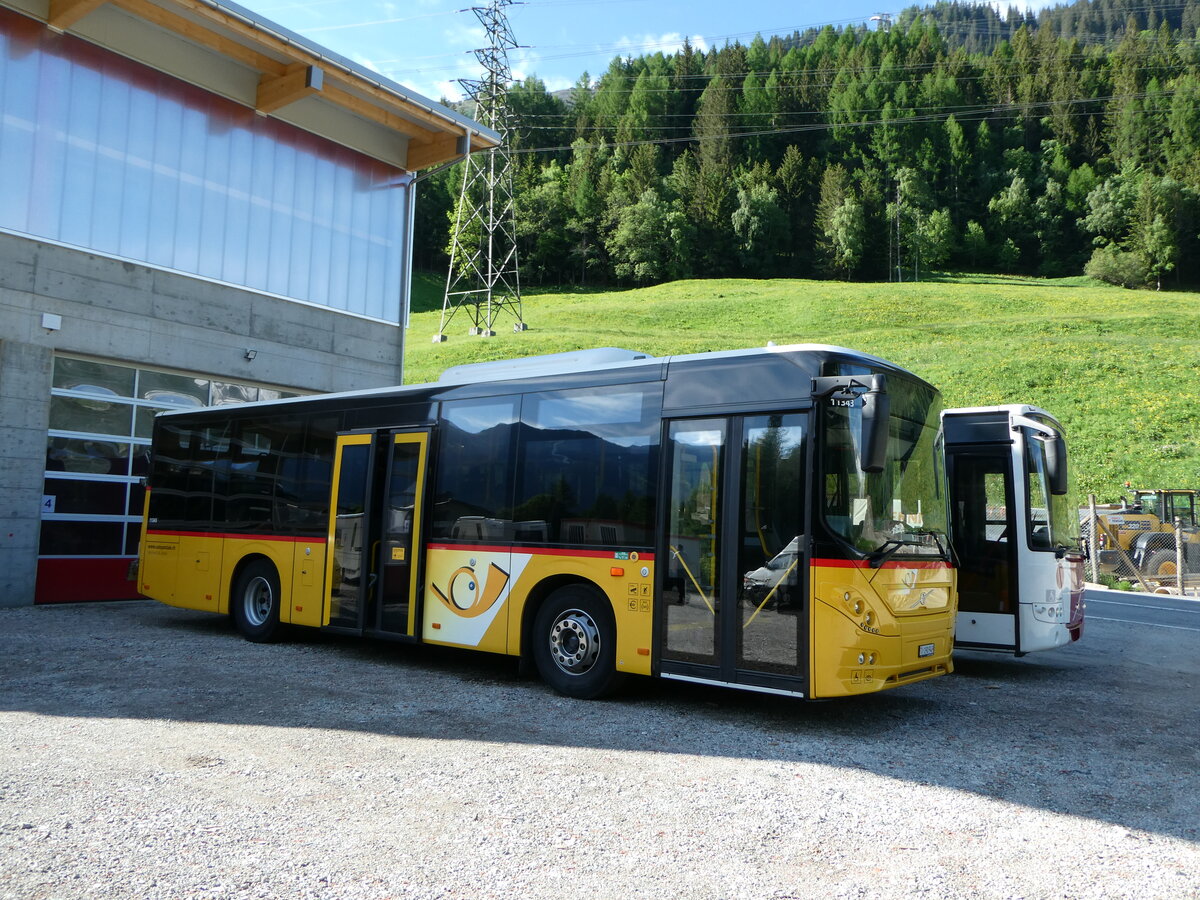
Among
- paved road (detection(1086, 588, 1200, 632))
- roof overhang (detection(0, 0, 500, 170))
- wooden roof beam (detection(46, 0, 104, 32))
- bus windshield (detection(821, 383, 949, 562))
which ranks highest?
roof overhang (detection(0, 0, 500, 170))

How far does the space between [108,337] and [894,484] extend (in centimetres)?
1267

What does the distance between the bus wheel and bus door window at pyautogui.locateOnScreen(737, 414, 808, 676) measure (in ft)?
21.1

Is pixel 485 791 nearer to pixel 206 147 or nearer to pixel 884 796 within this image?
pixel 884 796

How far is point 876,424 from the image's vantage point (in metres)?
6.71

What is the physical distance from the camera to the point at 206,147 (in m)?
16.0

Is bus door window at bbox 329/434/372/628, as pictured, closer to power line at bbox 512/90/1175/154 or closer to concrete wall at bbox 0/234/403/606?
concrete wall at bbox 0/234/403/606

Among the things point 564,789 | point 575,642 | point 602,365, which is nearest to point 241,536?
point 575,642

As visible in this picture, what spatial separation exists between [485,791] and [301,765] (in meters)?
1.27

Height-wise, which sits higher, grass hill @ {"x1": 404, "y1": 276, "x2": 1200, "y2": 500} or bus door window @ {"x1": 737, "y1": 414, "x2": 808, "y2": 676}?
grass hill @ {"x1": 404, "y1": 276, "x2": 1200, "y2": 500}

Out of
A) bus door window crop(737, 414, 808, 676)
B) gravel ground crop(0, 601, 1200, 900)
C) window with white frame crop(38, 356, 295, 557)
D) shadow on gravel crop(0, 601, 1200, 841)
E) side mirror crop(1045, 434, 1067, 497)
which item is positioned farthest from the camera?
window with white frame crop(38, 356, 295, 557)

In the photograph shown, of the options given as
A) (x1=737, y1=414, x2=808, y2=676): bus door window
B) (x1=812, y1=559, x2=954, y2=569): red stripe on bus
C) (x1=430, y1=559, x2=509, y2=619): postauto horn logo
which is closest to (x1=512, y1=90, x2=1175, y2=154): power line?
(x1=430, y1=559, x2=509, y2=619): postauto horn logo

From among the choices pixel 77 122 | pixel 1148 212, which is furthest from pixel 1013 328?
pixel 77 122

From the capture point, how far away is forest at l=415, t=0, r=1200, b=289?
94.7 meters

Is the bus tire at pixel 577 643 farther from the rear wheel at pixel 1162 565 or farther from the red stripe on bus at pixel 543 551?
the rear wheel at pixel 1162 565
